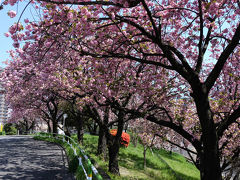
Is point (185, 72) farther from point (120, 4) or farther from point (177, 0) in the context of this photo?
→ point (177, 0)

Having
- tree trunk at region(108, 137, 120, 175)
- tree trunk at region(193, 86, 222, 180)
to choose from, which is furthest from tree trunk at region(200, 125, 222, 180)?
tree trunk at region(108, 137, 120, 175)

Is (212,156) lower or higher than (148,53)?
lower

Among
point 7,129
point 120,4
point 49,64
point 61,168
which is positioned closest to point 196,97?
point 120,4

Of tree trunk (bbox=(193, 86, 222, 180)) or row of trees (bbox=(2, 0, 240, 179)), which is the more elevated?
row of trees (bbox=(2, 0, 240, 179))

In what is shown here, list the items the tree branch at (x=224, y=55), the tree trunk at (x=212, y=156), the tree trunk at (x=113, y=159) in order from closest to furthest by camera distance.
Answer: the tree branch at (x=224, y=55) → the tree trunk at (x=212, y=156) → the tree trunk at (x=113, y=159)

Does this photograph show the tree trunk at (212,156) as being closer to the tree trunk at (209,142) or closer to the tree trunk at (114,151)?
the tree trunk at (209,142)

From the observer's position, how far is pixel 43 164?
10.5m

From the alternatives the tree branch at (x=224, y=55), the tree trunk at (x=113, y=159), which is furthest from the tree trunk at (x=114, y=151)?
the tree branch at (x=224, y=55)

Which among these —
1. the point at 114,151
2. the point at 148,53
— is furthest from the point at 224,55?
the point at 114,151

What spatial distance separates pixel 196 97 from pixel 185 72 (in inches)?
29.3

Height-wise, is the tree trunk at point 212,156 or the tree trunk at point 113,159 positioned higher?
the tree trunk at point 212,156

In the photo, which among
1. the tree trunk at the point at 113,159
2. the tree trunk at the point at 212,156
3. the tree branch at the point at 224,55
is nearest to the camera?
the tree branch at the point at 224,55

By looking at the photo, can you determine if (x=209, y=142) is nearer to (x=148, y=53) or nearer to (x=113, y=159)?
(x=148, y=53)

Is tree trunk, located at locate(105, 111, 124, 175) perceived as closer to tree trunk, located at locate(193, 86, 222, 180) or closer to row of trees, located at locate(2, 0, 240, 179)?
row of trees, located at locate(2, 0, 240, 179)
